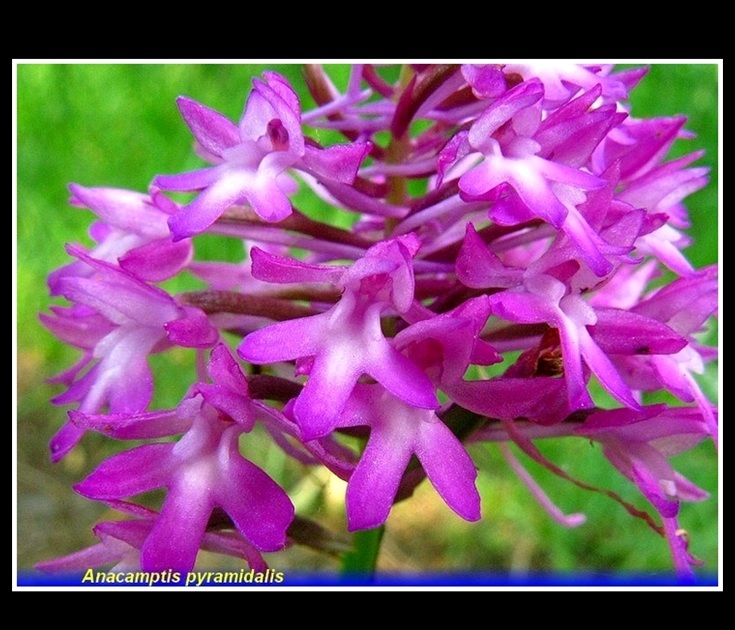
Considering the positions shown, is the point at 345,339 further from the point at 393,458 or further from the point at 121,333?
the point at 121,333

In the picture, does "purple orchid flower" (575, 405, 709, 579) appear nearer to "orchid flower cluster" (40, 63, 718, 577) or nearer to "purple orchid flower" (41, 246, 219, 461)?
"orchid flower cluster" (40, 63, 718, 577)

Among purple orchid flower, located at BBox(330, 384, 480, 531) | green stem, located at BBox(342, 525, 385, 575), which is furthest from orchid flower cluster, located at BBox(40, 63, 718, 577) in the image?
green stem, located at BBox(342, 525, 385, 575)

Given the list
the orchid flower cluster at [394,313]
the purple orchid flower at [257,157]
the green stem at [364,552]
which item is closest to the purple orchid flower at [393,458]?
the orchid flower cluster at [394,313]

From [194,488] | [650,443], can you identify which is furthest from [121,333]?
[650,443]

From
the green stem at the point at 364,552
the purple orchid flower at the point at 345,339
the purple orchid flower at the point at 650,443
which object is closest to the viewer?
the purple orchid flower at the point at 345,339

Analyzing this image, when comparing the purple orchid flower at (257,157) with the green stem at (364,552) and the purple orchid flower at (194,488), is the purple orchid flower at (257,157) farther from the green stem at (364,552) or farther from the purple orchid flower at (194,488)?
the green stem at (364,552)
